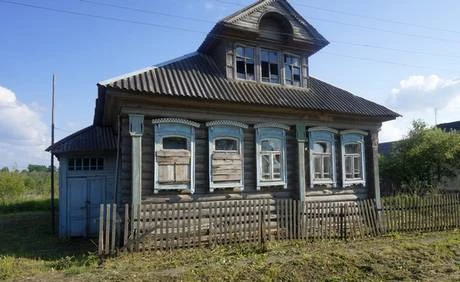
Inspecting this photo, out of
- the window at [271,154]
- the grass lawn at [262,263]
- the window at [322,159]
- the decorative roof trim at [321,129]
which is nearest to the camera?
the grass lawn at [262,263]

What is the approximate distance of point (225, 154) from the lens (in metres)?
12.0

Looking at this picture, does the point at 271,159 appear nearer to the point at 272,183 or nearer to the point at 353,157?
the point at 272,183

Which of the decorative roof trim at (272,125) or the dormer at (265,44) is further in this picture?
the dormer at (265,44)

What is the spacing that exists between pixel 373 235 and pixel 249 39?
7573mm

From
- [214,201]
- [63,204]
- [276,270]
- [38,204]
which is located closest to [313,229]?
[214,201]

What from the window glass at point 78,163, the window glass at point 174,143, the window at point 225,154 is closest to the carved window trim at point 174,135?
the window glass at point 174,143

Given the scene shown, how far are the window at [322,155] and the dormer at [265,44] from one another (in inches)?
78.9

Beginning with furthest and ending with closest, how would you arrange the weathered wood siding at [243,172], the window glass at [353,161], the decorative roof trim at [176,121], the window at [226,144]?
the window glass at [353,161], the window at [226,144], the decorative roof trim at [176,121], the weathered wood siding at [243,172]

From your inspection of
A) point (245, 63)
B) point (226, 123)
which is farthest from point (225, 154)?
point (245, 63)

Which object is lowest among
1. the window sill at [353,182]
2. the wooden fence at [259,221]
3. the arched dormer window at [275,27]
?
the wooden fence at [259,221]

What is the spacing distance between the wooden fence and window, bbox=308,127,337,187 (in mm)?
1522

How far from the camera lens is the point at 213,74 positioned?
514 inches

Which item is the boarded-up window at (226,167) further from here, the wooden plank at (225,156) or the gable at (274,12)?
the gable at (274,12)

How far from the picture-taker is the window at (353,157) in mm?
14180
